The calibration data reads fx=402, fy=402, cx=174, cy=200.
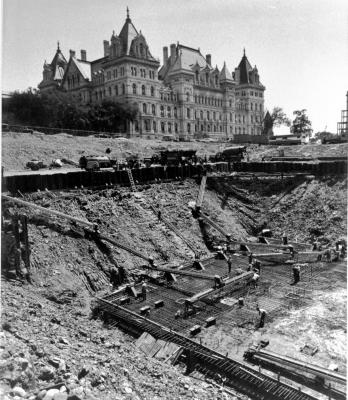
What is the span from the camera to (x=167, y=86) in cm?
7731

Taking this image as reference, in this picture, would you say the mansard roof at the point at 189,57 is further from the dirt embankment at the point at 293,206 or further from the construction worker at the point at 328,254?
the construction worker at the point at 328,254

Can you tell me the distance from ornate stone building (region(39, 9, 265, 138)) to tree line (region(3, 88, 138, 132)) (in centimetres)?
758

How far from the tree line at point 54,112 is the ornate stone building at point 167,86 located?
24.9 ft

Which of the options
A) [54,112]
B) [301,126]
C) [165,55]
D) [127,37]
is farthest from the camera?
[301,126]

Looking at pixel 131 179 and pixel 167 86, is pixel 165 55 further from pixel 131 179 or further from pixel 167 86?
pixel 131 179

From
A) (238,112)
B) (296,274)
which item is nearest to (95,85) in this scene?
(238,112)

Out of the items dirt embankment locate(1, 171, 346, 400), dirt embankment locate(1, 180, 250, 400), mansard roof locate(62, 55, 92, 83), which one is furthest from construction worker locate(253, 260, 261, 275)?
mansard roof locate(62, 55, 92, 83)

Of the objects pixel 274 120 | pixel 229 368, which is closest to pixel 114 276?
pixel 229 368

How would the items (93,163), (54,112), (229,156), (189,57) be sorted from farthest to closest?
(189,57) → (54,112) → (229,156) → (93,163)

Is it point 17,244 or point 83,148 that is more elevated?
point 83,148

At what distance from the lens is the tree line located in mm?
50781

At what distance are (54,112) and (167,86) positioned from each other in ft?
102

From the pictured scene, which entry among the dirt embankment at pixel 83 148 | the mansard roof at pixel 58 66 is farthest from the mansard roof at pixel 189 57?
the dirt embankment at pixel 83 148

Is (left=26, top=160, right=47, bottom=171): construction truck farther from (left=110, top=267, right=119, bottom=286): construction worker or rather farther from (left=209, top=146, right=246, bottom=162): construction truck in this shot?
(left=209, top=146, right=246, bottom=162): construction truck
